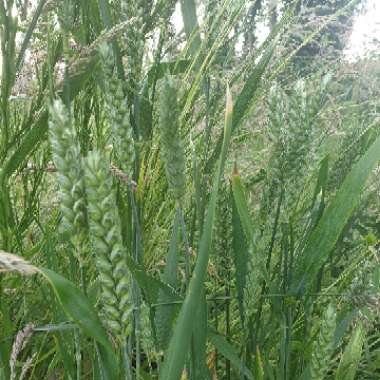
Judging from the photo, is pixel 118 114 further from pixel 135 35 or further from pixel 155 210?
pixel 155 210

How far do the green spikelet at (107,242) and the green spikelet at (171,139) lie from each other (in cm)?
12

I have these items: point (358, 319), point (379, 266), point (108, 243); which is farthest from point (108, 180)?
point (379, 266)

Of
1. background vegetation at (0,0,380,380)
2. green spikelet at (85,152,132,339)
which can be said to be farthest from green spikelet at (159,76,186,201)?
green spikelet at (85,152,132,339)

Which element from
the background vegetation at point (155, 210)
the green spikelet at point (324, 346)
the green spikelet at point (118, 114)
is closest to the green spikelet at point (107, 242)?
the background vegetation at point (155, 210)

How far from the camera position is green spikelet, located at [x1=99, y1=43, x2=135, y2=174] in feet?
1.92

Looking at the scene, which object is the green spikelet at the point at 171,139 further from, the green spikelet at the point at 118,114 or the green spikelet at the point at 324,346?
the green spikelet at the point at 324,346

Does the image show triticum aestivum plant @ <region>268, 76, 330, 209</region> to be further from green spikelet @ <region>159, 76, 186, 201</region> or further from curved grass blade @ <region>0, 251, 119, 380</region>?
curved grass blade @ <region>0, 251, 119, 380</region>

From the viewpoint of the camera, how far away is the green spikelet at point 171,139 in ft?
1.87

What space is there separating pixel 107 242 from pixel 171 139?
0.16m

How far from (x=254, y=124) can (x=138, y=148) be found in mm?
1032

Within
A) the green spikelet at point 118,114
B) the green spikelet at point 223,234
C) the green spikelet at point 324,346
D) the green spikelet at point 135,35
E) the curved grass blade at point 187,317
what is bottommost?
the green spikelet at point 324,346

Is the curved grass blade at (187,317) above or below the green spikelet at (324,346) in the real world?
above

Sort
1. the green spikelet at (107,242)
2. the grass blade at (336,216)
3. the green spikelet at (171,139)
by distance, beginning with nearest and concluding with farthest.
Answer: the green spikelet at (107,242)
the green spikelet at (171,139)
the grass blade at (336,216)

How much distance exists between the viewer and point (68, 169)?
17.6 inches
